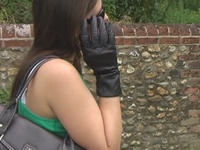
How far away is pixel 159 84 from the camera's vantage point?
16.8ft

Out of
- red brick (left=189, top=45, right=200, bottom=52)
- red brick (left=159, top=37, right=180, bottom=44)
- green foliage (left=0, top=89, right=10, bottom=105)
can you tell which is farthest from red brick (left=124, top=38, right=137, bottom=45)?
green foliage (left=0, top=89, right=10, bottom=105)

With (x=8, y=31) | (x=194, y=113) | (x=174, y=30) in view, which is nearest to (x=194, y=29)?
(x=174, y=30)

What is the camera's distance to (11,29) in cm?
430

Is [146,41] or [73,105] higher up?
[73,105]

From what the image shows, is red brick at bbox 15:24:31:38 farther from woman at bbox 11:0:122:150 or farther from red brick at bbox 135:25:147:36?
woman at bbox 11:0:122:150

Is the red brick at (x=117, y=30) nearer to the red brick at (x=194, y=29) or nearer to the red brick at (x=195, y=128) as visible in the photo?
the red brick at (x=194, y=29)

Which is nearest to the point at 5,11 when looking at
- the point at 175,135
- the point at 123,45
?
the point at 123,45

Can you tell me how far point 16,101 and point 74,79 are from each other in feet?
0.82

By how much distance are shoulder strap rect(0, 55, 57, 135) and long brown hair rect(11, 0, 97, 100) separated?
5 cm

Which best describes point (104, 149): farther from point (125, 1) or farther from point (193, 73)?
point (125, 1)

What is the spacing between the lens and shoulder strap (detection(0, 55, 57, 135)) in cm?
173

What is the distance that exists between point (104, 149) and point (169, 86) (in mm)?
3483

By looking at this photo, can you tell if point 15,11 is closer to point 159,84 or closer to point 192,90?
point 159,84

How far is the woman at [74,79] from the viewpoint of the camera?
A: 175 cm
